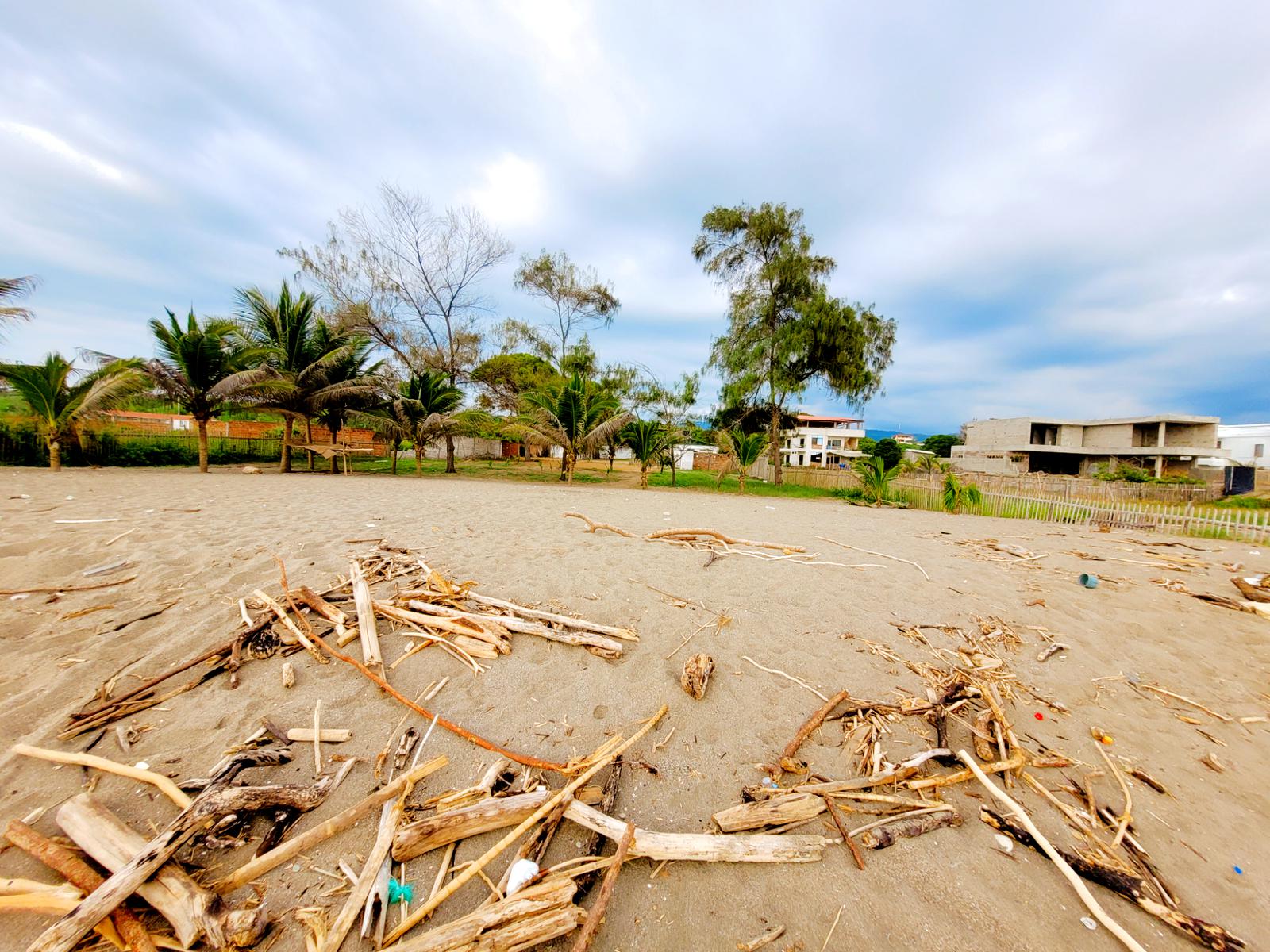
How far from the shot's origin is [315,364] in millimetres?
13820

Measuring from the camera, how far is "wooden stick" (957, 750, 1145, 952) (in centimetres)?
142

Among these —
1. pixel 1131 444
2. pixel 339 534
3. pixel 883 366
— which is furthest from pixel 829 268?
pixel 1131 444

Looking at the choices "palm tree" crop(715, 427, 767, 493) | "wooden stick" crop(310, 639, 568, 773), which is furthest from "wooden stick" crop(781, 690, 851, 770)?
"palm tree" crop(715, 427, 767, 493)

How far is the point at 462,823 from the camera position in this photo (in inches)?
64.4

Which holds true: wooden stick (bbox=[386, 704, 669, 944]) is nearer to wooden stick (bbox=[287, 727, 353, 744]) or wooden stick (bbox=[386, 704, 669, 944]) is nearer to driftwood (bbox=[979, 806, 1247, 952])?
wooden stick (bbox=[287, 727, 353, 744])

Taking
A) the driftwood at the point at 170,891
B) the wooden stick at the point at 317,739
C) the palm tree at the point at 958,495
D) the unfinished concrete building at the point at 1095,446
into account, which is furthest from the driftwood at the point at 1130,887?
the unfinished concrete building at the point at 1095,446

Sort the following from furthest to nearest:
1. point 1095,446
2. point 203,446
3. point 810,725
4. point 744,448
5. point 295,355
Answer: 1. point 1095,446
2. point 744,448
3. point 295,355
4. point 203,446
5. point 810,725

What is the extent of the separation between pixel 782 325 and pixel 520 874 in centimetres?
2272

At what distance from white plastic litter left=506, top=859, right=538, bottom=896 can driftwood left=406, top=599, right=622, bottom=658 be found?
132cm

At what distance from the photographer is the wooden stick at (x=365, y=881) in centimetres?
130

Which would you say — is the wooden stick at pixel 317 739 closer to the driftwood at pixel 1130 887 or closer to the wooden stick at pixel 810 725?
the wooden stick at pixel 810 725

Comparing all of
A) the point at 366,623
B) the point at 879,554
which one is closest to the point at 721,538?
the point at 879,554

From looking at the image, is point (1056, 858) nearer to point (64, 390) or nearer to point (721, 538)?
point (721, 538)

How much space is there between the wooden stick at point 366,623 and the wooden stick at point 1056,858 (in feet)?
10.2
